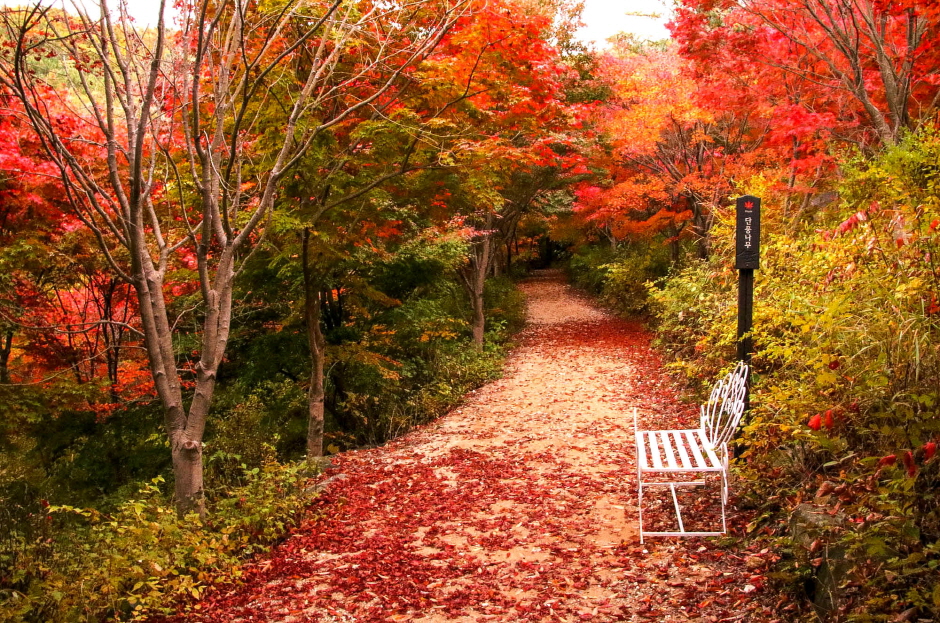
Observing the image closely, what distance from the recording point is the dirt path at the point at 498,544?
364cm

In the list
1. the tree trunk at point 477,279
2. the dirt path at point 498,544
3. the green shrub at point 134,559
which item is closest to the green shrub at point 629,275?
the tree trunk at point 477,279

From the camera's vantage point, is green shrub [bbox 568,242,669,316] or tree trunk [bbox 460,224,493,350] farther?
green shrub [bbox 568,242,669,316]

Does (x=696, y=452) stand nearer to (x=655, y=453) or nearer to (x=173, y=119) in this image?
(x=655, y=453)

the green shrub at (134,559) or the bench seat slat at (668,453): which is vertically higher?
the bench seat slat at (668,453)

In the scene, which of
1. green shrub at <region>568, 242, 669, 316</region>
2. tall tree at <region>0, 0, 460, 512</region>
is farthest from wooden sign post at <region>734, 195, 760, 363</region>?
green shrub at <region>568, 242, 669, 316</region>

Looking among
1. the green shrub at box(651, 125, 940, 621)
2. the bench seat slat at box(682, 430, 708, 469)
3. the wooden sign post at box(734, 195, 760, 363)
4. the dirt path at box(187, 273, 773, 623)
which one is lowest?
the dirt path at box(187, 273, 773, 623)

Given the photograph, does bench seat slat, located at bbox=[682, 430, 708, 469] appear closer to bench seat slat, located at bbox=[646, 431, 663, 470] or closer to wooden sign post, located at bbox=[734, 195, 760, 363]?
Answer: bench seat slat, located at bbox=[646, 431, 663, 470]

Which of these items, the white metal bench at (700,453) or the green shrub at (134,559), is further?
the white metal bench at (700,453)

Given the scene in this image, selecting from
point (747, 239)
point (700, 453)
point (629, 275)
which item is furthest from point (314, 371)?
point (629, 275)

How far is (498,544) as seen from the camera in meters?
4.60

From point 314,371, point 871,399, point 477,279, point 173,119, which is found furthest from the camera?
point 477,279

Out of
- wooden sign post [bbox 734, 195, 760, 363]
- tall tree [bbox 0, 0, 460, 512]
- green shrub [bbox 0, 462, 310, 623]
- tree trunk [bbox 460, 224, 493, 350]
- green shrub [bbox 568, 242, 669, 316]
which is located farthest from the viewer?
green shrub [bbox 568, 242, 669, 316]

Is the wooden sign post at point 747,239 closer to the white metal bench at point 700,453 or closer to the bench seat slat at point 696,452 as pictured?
the white metal bench at point 700,453

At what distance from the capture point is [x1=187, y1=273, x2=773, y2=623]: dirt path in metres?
3.64
